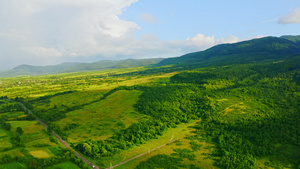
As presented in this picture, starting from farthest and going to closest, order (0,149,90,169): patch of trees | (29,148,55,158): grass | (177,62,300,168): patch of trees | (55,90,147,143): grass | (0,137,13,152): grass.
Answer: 1. (55,90,147,143): grass
2. (177,62,300,168): patch of trees
3. (0,137,13,152): grass
4. (29,148,55,158): grass
5. (0,149,90,169): patch of trees

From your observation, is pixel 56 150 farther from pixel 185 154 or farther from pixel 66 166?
pixel 185 154

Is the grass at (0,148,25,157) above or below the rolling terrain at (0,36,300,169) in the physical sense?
above

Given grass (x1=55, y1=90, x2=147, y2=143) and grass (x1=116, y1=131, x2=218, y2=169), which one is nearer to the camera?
grass (x1=116, y1=131, x2=218, y2=169)

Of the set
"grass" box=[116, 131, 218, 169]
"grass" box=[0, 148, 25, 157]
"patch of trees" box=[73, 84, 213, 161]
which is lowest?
"grass" box=[116, 131, 218, 169]

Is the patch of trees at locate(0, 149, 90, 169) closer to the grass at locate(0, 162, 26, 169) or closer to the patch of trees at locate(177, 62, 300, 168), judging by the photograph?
the grass at locate(0, 162, 26, 169)

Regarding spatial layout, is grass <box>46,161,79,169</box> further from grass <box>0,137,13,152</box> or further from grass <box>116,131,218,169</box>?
grass <box>0,137,13,152</box>

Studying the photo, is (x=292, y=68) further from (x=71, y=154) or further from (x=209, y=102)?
(x=71, y=154)

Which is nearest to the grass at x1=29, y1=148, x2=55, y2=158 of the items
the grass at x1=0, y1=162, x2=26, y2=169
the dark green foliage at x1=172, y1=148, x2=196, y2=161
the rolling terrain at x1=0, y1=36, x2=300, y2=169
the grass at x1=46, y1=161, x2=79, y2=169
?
the rolling terrain at x1=0, y1=36, x2=300, y2=169

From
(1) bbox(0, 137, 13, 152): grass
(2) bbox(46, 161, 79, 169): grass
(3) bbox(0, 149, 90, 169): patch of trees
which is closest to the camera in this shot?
(3) bbox(0, 149, 90, 169): patch of trees

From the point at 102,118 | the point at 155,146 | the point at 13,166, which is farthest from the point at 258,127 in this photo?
the point at 13,166

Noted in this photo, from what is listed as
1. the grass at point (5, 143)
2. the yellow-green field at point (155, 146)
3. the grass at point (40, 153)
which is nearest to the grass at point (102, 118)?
the grass at point (40, 153)
